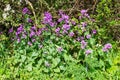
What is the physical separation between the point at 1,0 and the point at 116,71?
1748mm

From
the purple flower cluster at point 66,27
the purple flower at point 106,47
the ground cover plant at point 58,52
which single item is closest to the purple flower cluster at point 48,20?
the ground cover plant at point 58,52

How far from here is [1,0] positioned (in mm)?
4566

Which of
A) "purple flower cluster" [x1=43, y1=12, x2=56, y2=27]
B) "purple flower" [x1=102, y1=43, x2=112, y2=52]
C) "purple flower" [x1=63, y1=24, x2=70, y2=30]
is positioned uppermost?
"purple flower cluster" [x1=43, y1=12, x2=56, y2=27]

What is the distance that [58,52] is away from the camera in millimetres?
4137

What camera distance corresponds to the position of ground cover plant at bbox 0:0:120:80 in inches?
163

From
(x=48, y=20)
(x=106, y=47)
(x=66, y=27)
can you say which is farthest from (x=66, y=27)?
(x=106, y=47)

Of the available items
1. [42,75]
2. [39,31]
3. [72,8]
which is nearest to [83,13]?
[72,8]

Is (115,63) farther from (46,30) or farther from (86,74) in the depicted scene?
(46,30)

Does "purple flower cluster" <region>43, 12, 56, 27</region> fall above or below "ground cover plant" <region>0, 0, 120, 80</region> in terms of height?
above

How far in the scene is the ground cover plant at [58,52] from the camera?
4.13m

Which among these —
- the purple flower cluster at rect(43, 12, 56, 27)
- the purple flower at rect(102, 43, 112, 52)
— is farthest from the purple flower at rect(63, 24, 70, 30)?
the purple flower at rect(102, 43, 112, 52)

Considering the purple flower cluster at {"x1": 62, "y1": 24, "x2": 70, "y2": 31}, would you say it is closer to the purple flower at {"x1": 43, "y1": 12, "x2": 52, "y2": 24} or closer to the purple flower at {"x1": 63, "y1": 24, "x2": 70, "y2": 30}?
the purple flower at {"x1": 63, "y1": 24, "x2": 70, "y2": 30}

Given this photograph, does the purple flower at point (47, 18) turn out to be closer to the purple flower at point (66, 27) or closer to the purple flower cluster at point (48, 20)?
the purple flower cluster at point (48, 20)

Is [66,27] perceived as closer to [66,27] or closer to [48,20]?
[66,27]
